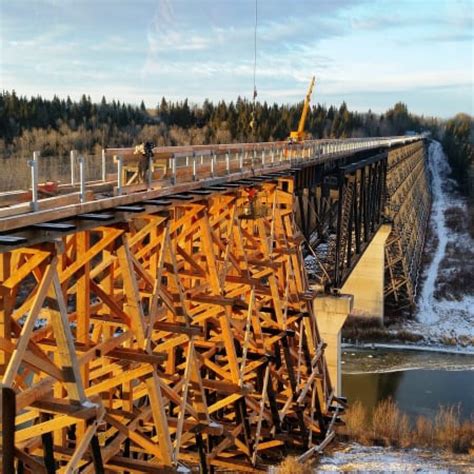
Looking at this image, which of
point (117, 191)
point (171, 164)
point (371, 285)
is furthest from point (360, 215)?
point (117, 191)

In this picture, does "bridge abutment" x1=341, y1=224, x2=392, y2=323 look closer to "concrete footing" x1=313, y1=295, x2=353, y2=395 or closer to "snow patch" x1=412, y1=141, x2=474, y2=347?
"snow patch" x1=412, y1=141, x2=474, y2=347

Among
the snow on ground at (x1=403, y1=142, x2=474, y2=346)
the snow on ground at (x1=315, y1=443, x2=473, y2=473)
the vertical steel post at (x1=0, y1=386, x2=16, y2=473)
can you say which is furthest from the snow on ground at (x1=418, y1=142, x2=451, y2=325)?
the vertical steel post at (x1=0, y1=386, x2=16, y2=473)

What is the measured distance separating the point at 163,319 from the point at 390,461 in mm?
8746

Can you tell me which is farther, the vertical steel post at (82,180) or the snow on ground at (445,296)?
the snow on ground at (445,296)

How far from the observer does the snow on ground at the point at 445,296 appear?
115 ft

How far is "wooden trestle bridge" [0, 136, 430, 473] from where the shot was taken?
651 cm

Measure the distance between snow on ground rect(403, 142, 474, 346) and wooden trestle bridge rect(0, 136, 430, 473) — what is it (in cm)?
1510

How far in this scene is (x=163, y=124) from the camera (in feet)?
221

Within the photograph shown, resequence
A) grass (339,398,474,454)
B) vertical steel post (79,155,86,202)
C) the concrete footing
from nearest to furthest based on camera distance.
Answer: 1. vertical steel post (79,155,86,202)
2. grass (339,398,474,454)
3. the concrete footing

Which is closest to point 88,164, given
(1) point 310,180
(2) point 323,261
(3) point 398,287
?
(1) point 310,180

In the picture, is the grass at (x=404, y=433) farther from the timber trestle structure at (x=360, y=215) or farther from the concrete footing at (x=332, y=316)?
the timber trestle structure at (x=360, y=215)

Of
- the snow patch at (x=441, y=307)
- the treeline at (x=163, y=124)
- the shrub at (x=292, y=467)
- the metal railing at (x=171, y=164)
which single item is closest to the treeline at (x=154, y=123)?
the treeline at (x=163, y=124)

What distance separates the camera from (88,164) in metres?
10.6

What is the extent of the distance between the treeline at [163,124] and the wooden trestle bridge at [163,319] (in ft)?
26.6
